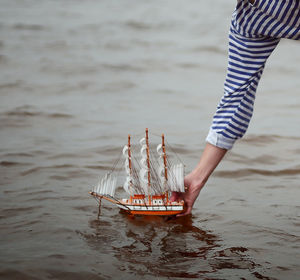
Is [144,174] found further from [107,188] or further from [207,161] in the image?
[207,161]

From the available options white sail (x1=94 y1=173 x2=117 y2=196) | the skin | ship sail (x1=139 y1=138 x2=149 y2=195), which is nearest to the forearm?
the skin

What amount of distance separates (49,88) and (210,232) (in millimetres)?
3781

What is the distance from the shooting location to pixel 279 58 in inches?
341

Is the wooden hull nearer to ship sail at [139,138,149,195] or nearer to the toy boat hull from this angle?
the toy boat hull

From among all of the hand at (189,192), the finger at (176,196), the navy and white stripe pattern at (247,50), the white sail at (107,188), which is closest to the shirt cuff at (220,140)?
the navy and white stripe pattern at (247,50)

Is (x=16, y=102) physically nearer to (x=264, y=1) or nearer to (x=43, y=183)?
(x=43, y=183)

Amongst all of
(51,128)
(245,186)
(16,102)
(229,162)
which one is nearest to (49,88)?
(16,102)

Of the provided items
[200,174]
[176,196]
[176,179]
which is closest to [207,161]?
[200,174]

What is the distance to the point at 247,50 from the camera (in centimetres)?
274

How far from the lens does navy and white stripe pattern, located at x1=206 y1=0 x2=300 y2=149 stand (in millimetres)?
2580

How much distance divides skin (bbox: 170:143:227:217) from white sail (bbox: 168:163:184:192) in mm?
46

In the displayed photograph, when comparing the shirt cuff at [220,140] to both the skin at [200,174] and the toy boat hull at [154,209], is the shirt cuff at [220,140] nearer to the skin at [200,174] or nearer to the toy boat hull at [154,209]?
the skin at [200,174]

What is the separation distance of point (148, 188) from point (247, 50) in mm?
976

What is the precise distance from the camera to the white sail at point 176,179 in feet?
9.84
